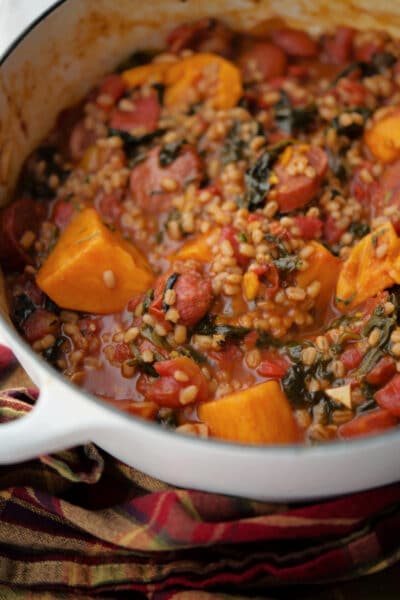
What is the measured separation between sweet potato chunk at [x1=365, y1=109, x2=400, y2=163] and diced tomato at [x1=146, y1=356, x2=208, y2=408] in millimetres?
1487

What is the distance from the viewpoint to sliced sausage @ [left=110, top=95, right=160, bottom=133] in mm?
4262

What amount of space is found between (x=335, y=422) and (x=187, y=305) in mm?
790

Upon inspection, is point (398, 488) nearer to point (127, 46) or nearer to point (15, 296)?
point (15, 296)

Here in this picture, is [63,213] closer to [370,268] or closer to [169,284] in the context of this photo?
[169,284]

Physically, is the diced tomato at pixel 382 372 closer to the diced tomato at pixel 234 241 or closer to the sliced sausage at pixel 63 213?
the diced tomato at pixel 234 241

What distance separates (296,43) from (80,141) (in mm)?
1318

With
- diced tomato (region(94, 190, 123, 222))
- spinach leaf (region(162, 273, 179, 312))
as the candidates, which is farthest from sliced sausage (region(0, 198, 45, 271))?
spinach leaf (region(162, 273, 179, 312))

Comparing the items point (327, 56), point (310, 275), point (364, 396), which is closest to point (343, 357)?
point (364, 396)

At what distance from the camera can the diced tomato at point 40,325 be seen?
12.0ft

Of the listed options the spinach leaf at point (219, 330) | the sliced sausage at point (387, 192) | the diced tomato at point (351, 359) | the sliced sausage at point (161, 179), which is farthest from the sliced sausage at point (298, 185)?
the diced tomato at point (351, 359)

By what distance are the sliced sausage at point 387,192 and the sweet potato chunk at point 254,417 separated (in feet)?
3.63

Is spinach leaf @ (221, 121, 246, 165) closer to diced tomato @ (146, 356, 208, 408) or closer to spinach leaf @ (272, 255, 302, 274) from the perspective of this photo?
spinach leaf @ (272, 255, 302, 274)

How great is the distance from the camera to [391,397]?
3266mm

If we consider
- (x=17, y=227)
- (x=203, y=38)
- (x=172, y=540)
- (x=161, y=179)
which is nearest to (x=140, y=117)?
(x=161, y=179)
